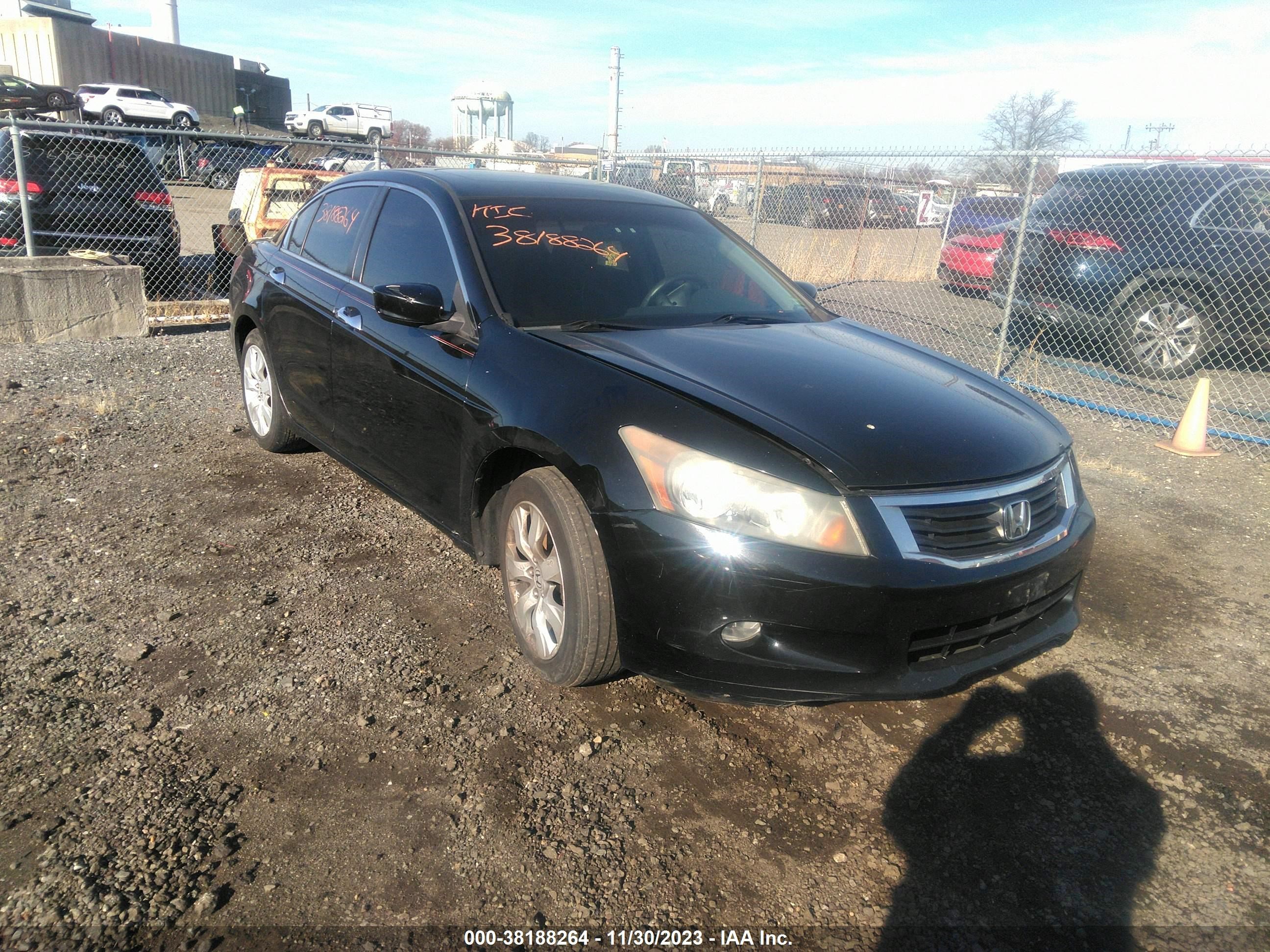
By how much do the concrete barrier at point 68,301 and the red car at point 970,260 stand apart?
9.16 metres

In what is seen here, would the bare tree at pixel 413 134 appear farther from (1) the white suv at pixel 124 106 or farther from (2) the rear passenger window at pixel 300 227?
(2) the rear passenger window at pixel 300 227

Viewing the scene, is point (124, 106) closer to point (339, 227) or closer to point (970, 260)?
point (970, 260)

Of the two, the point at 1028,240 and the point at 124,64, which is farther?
the point at 124,64

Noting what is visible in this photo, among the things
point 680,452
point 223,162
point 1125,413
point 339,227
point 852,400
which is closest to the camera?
point 680,452

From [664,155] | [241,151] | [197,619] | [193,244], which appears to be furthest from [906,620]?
[241,151]

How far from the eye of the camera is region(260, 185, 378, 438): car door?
419cm

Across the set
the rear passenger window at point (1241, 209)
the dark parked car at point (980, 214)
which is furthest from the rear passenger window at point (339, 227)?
the rear passenger window at point (1241, 209)

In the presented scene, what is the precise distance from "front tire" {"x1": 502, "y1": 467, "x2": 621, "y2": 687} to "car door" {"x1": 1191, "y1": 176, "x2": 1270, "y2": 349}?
24.5ft

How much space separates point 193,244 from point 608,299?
45.1 feet

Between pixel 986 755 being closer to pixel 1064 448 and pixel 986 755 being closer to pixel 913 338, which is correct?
pixel 1064 448

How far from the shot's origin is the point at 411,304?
3.20m

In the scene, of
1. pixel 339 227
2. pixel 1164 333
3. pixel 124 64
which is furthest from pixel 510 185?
pixel 124 64

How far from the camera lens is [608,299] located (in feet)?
11.5

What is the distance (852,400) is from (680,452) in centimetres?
69
